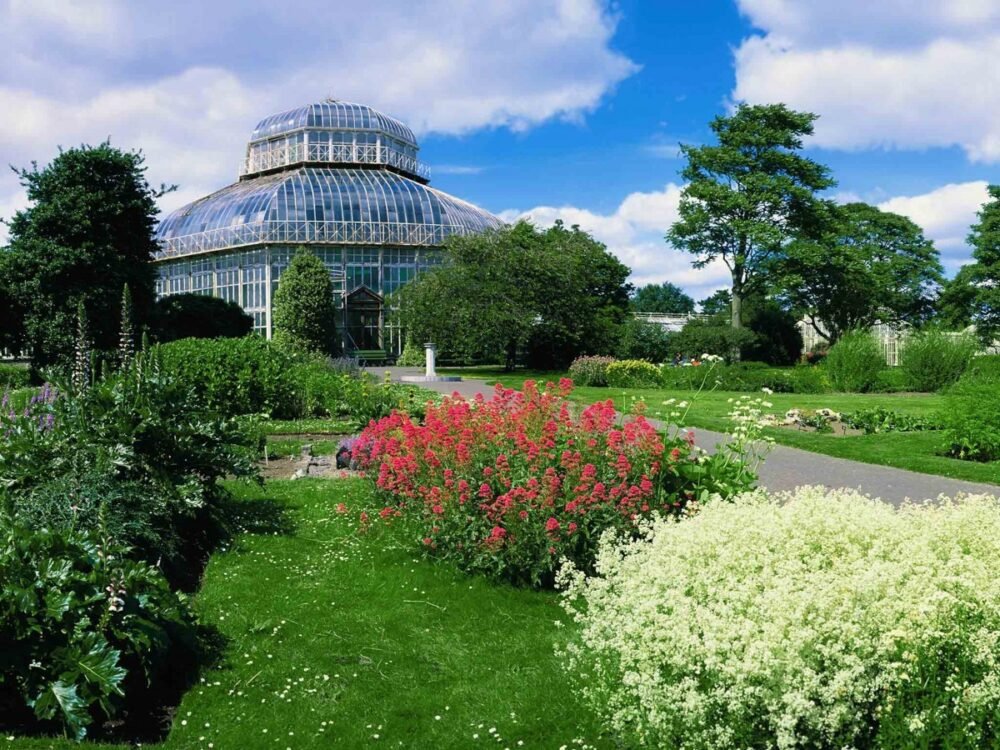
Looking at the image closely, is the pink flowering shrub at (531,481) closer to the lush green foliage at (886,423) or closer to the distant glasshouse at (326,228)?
the lush green foliage at (886,423)

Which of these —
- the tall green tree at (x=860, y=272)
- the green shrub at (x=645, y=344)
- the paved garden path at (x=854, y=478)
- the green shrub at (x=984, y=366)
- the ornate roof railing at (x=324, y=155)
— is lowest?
the paved garden path at (x=854, y=478)

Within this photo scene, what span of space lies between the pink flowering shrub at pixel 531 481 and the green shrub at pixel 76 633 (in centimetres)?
197

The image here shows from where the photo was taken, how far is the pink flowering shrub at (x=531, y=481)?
5.59 m

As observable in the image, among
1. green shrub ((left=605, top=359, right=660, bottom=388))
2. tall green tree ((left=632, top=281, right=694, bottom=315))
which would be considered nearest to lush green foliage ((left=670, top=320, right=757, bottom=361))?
green shrub ((left=605, top=359, right=660, bottom=388))

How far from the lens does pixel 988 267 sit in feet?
125

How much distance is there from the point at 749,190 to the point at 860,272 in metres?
6.06

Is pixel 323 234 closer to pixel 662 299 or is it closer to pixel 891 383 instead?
pixel 891 383

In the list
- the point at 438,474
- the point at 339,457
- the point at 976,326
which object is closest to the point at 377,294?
the point at 976,326

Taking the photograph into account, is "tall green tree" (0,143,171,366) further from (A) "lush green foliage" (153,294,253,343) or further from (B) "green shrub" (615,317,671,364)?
(B) "green shrub" (615,317,671,364)

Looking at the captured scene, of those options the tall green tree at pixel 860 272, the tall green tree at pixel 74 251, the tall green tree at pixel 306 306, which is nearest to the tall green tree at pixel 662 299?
the tall green tree at pixel 860 272

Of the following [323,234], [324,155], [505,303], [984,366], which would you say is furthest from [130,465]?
[324,155]

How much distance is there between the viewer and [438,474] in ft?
20.6

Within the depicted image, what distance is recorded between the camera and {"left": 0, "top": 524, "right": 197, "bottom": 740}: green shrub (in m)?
3.83

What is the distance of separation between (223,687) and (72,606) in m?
0.83
